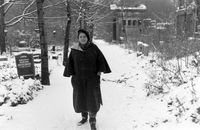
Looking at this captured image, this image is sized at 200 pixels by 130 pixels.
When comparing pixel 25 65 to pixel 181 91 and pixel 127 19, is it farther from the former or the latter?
pixel 127 19

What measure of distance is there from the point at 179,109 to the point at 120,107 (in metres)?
2.02

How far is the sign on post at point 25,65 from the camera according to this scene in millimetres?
9680

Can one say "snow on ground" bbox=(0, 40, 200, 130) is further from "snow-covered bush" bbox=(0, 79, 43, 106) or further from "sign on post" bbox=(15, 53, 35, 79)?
"sign on post" bbox=(15, 53, 35, 79)

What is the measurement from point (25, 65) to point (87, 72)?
4.69 meters

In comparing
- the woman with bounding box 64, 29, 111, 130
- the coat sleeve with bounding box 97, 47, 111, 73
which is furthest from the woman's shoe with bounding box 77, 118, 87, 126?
Result: the coat sleeve with bounding box 97, 47, 111, 73

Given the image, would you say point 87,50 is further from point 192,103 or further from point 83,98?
point 192,103

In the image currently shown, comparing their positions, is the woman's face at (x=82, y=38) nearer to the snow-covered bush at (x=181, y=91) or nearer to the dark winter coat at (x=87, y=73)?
the dark winter coat at (x=87, y=73)

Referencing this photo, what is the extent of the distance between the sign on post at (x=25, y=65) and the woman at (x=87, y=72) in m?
4.30

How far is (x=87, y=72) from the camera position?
5648mm

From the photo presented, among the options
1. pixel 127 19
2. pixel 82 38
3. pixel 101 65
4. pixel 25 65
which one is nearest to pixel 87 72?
pixel 101 65

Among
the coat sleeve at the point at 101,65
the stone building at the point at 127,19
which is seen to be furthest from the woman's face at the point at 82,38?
the stone building at the point at 127,19

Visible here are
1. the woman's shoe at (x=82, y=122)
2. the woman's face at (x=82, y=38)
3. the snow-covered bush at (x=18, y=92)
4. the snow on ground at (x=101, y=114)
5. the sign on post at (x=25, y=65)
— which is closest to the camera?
the woman's face at (x=82, y=38)

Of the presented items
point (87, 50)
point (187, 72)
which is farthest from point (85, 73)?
point (187, 72)

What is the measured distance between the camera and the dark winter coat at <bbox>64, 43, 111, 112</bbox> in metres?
5.64
